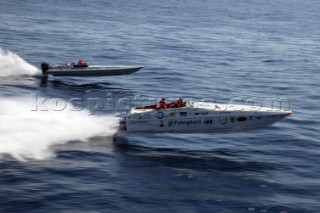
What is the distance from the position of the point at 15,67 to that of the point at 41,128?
2378cm

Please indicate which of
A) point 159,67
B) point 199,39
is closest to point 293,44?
point 199,39

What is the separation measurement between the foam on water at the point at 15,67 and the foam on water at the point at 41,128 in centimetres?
1549

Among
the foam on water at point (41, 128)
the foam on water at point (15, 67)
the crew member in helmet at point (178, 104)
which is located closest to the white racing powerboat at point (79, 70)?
the foam on water at point (15, 67)

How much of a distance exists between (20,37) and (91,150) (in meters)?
49.0

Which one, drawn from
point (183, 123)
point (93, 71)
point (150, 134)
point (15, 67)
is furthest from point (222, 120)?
point (15, 67)

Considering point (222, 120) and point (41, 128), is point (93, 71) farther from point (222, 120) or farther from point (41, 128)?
point (222, 120)

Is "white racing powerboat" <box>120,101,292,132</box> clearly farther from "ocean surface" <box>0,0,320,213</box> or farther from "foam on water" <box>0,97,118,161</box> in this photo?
"foam on water" <box>0,97,118,161</box>

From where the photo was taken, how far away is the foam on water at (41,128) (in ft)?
112

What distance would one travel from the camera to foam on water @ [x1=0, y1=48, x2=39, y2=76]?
5784 cm

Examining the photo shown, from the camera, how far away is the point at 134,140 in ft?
125

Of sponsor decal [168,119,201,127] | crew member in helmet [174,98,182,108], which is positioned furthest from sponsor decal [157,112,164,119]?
crew member in helmet [174,98,182,108]

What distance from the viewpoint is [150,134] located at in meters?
37.9

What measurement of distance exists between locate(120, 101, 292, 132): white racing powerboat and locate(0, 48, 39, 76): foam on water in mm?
25294

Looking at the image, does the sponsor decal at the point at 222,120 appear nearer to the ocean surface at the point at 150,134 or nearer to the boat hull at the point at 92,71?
the ocean surface at the point at 150,134
